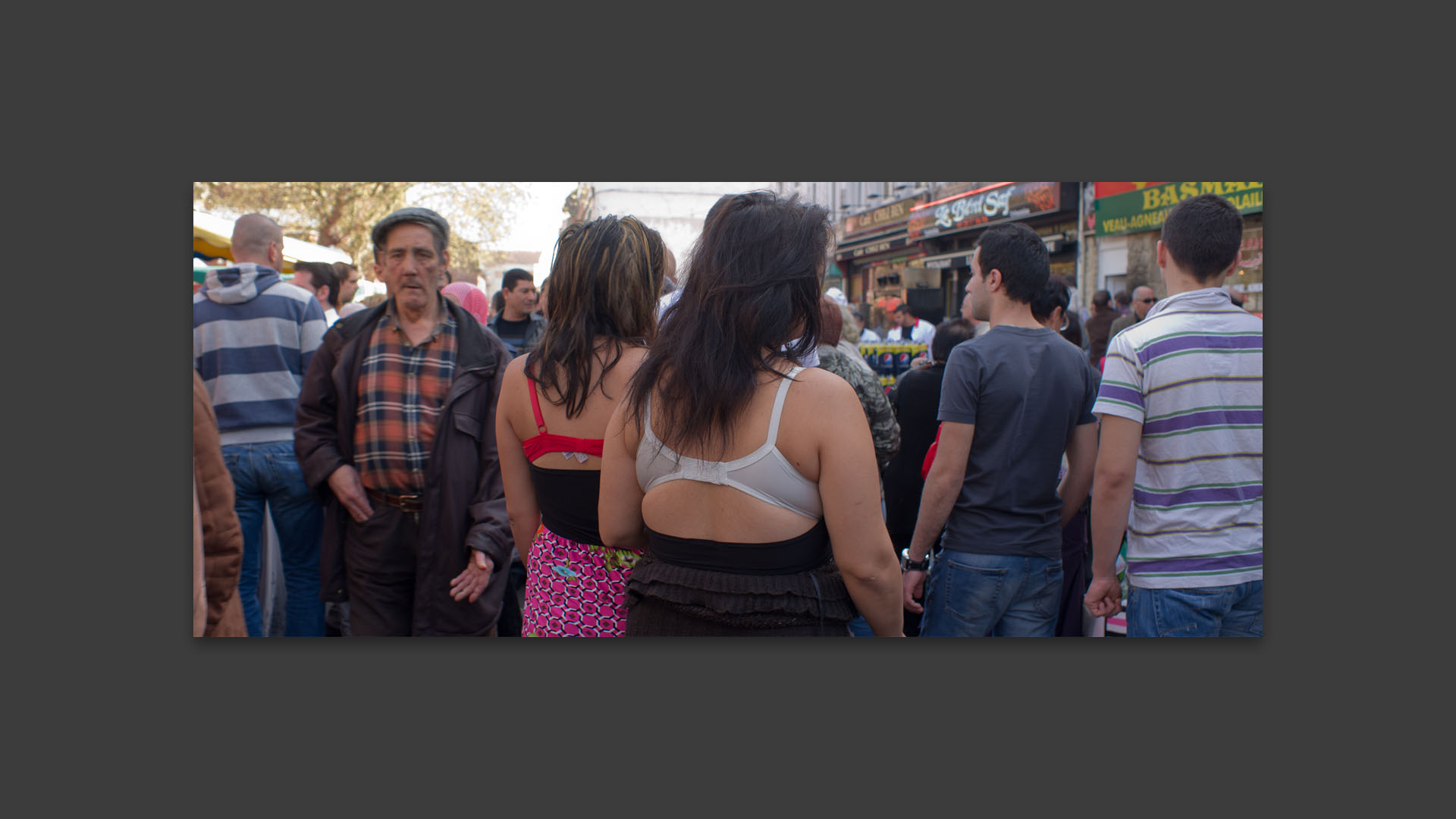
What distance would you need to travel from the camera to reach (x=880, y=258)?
686 centimetres

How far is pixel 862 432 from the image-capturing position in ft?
6.46

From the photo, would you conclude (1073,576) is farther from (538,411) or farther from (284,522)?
(284,522)

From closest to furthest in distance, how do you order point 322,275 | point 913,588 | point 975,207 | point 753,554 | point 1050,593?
1. point 753,554
2. point 1050,593
3. point 913,588
4. point 975,207
5. point 322,275

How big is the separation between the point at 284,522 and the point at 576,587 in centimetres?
167

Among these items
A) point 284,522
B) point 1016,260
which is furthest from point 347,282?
point 1016,260

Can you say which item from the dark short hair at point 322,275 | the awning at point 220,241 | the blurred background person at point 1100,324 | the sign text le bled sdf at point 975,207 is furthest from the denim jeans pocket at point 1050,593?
the dark short hair at point 322,275

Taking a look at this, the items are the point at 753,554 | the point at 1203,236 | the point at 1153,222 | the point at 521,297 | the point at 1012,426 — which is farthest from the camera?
the point at 521,297

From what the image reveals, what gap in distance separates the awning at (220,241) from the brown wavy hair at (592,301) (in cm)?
144

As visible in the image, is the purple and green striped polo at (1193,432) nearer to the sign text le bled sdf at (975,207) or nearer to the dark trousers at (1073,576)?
the dark trousers at (1073,576)

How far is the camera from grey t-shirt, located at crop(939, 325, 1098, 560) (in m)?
2.74

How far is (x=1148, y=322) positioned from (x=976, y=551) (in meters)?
0.80

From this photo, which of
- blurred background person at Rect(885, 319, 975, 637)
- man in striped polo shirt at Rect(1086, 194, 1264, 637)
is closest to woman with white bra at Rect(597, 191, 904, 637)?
man in striped polo shirt at Rect(1086, 194, 1264, 637)

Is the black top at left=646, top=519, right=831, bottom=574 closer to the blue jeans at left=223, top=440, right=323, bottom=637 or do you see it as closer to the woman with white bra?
the woman with white bra

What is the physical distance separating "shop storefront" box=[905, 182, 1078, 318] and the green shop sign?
159 mm
